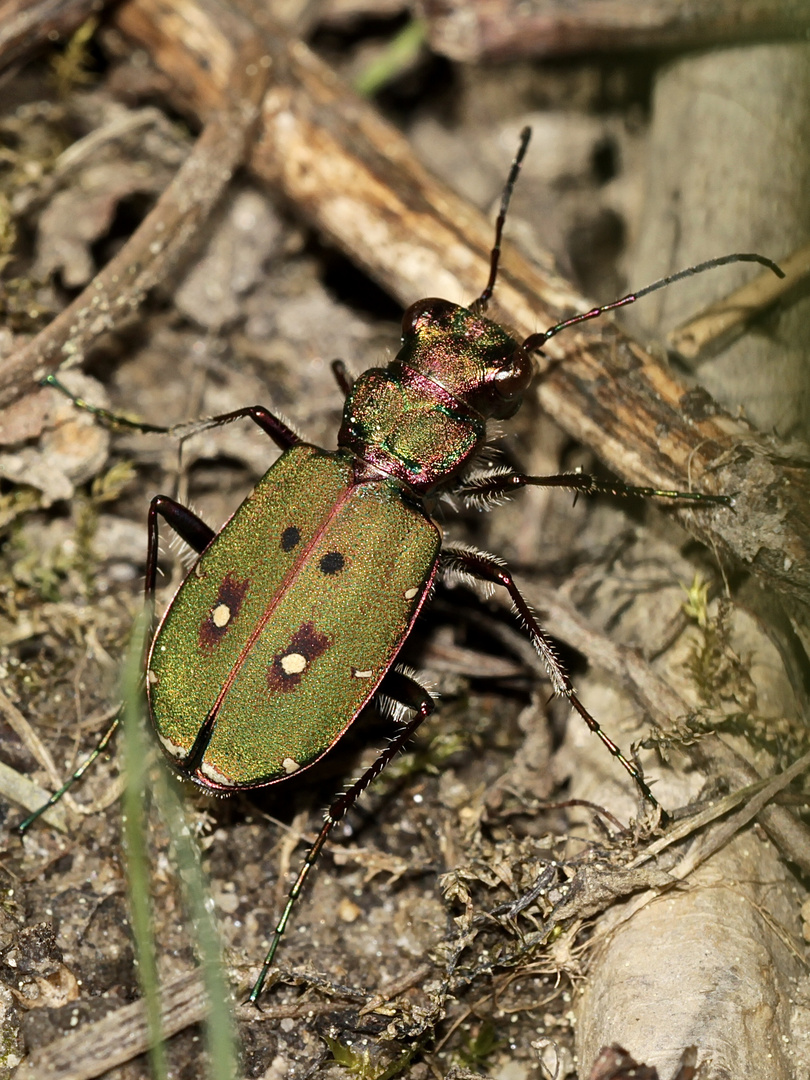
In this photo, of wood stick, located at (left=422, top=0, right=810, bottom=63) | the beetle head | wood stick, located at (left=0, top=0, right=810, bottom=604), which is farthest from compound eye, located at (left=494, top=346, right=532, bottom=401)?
wood stick, located at (left=422, top=0, right=810, bottom=63)

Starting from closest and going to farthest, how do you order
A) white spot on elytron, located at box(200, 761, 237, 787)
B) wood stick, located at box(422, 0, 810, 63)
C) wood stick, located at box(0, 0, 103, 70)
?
white spot on elytron, located at box(200, 761, 237, 787)
wood stick, located at box(0, 0, 103, 70)
wood stick, located at box(422, 0, 810, 63)

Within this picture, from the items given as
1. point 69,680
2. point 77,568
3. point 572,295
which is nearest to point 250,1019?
point 69,680

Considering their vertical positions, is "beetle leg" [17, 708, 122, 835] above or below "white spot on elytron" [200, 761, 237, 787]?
above

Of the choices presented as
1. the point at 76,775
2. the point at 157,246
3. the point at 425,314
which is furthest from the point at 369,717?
the point at 157,246

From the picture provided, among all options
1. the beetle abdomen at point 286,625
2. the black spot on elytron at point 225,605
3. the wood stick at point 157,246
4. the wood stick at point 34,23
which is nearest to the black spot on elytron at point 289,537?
the beetle abdomen at point 286,625

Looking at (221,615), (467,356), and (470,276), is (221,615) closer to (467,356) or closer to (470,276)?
(467,356)

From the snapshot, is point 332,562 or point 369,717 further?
point 369,717

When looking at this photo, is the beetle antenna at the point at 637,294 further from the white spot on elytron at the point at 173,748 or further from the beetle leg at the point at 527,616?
the white spot on elytron at the point at 173,748

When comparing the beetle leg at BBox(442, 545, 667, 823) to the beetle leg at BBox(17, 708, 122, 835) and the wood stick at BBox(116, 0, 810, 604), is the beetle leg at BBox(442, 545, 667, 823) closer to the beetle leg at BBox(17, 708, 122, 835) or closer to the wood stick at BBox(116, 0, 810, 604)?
the wood stick at BBox(116, 0, 810, 604)

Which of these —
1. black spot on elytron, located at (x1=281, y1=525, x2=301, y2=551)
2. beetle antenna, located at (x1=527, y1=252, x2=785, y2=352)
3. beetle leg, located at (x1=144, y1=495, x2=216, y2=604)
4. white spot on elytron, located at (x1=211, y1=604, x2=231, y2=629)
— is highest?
beetle antenna, located at (x1=527, y1=252, x2=785, y2=352)
